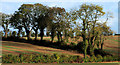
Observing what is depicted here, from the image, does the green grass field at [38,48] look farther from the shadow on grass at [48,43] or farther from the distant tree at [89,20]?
the distant tree at [89,20]

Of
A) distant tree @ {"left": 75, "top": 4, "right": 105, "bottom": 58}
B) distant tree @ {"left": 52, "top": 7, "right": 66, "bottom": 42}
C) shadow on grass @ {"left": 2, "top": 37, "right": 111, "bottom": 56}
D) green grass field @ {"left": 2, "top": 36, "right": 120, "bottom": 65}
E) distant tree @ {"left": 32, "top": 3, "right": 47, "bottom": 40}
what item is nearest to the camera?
green grass field @ {"left": 2, "top": 36, "right": 120, "bottom": 65}

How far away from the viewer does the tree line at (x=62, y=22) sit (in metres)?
15.5

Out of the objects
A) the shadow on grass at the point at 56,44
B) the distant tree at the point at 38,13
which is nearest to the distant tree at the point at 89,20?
the shadow on grass at the point at 56,44

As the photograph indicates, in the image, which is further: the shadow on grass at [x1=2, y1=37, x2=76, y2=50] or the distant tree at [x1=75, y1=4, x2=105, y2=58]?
the distant tree at [x1=75, y1=4, x2=105, y2=58]

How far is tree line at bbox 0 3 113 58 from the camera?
15508 millimetres

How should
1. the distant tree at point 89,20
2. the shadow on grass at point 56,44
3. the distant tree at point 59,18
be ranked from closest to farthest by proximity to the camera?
the distant tree at point 59,18 → the shadow on grass at point 56,44 → the distant tree at point 89,20

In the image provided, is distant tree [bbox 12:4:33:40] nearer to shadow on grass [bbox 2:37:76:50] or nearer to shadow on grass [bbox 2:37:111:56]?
shadow on grass [bbox 2:37:76:50]

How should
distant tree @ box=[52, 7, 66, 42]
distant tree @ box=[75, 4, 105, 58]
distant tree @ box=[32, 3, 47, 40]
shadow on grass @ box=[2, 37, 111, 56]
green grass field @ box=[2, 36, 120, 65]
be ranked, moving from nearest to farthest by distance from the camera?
green grass field @ box=[2, 36, 120, 65]
distant tree @ box=[52, 7, 66, 42]
distant tree @ box=[32, 3, 47, 40]
shadow on grass @ box=[2, 37, 111, 56]
distant tree @ box=[75, 4, 105, 58]

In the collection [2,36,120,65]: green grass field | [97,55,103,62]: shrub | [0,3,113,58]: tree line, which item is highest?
[0,3,113,58]: tree line

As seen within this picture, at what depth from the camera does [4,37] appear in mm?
16359

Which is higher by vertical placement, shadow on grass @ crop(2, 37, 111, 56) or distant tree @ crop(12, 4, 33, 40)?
distant tree @ crop(12, 4, 33, 40)

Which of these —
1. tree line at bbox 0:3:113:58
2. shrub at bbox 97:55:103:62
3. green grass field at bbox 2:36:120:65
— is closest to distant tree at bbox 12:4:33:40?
tree line at bbox 0:3:113:58

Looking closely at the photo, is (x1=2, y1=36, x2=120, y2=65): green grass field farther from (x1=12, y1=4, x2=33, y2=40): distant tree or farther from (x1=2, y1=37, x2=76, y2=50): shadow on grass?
(x1=12, y1=4, x2=33, y2=40): distant tree

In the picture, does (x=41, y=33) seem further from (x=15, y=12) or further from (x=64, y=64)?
(x=64, y=64)
